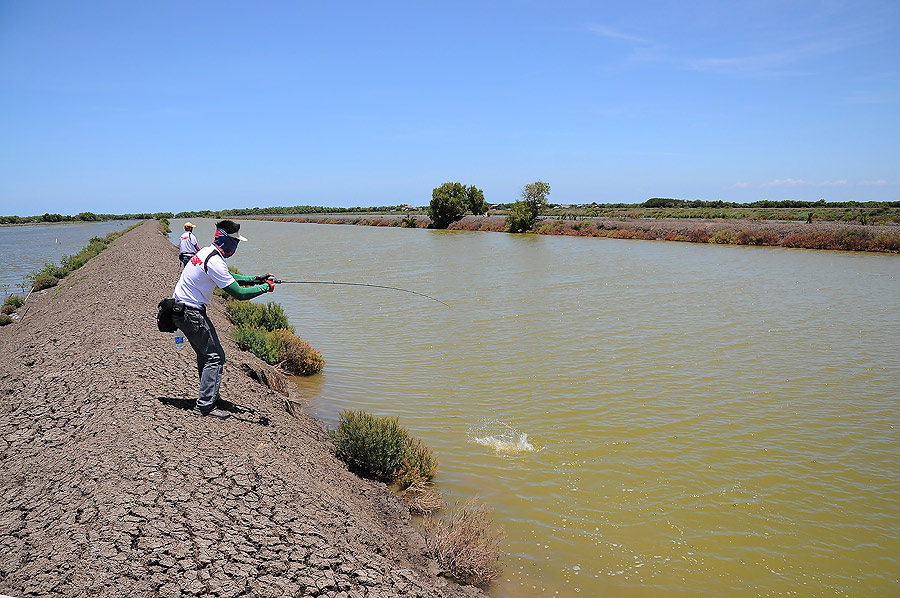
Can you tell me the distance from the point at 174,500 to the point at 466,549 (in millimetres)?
2726

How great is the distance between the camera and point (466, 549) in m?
5.36

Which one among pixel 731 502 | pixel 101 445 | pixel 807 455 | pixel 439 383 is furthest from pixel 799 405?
pixel 101 445

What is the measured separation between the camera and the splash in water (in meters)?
8.40

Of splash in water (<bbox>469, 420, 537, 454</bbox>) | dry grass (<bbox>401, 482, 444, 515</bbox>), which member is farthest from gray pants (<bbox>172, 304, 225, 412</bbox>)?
splash in water (<bbox>469, 420, 537, 454</bbox>)

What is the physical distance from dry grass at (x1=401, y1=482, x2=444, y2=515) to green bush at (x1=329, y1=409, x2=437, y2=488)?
193 mm

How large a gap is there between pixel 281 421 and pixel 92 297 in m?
10.3

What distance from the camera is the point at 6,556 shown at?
12.8 ft

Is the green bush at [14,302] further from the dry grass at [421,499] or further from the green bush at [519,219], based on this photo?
the green bush at [519,219]

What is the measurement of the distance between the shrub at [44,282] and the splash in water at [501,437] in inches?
853

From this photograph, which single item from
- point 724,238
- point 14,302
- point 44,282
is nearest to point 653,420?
point 14,302

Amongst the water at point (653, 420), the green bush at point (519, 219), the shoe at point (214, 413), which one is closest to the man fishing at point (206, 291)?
the shoe at point (214, 413)

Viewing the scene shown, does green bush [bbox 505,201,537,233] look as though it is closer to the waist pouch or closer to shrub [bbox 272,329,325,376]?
shrub [bbox 272,329,325,376]

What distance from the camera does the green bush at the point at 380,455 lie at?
717 cm

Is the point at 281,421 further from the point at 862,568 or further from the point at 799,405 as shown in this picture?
the point at 799,405
